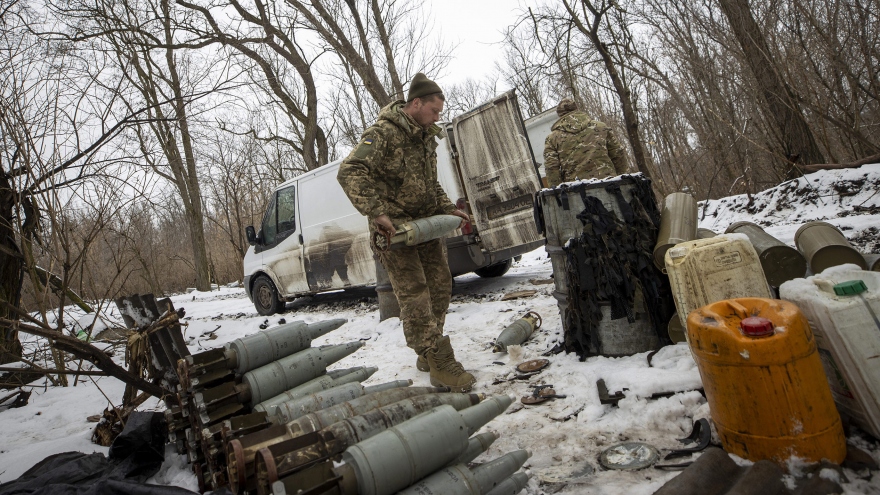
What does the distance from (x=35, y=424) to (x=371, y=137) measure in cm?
354

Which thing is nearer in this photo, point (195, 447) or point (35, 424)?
point (195, 447)

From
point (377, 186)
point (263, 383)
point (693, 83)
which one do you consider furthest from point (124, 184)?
point (693, 83)

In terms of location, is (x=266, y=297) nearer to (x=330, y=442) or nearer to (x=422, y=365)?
(x=422, y=365)

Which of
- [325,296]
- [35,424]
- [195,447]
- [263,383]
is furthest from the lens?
[325,296]

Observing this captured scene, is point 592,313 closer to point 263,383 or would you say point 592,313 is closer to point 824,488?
point 824,488

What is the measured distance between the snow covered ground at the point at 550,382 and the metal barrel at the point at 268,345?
691mm

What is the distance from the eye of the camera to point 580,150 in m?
5.38

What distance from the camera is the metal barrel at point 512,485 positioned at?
1797 millimetres

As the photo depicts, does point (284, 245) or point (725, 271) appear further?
point (284, 245)

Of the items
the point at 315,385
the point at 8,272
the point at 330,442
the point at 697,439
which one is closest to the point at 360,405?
the point at 330,442

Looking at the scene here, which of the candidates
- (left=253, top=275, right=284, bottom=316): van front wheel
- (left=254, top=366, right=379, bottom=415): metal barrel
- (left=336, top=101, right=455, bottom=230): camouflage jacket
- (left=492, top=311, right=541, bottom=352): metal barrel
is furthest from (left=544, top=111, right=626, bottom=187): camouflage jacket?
(left=253, top=275, right=284, bottom=316): van front wheel

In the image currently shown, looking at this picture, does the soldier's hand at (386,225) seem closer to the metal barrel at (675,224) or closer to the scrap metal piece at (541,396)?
the scrap metal piece at (541,396)

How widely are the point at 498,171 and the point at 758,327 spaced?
176 inches

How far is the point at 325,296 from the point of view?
31.1ft
